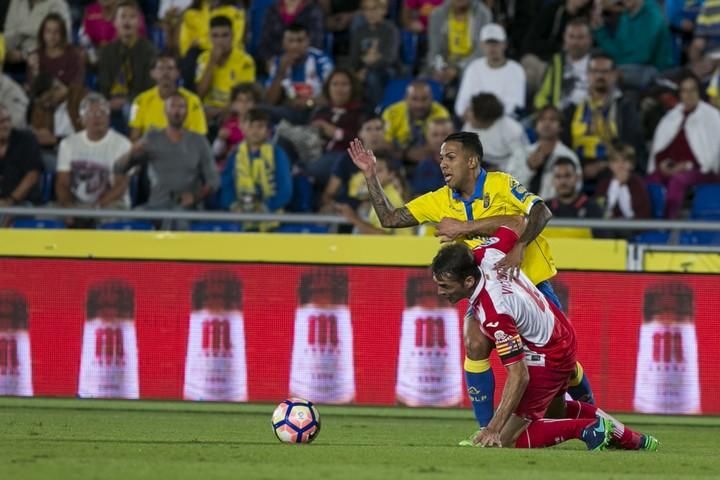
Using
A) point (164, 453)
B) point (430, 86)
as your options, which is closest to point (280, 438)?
point (164, 453)

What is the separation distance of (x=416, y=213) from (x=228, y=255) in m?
4.26

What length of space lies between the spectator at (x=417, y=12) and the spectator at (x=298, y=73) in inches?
58.6

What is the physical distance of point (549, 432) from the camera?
9.00 meters

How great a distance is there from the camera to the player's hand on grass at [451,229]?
9398 millimetres

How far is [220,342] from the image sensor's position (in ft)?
43.1

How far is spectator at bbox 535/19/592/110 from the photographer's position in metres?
17.1

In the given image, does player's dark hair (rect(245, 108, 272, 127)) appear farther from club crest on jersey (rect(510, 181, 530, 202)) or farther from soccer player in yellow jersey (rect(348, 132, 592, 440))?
club crest on jersey (rect(510, 181, 530, 202))

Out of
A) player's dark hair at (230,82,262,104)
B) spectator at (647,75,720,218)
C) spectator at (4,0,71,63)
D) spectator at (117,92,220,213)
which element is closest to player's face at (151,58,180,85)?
player's dark hair at (230,82,262,104)

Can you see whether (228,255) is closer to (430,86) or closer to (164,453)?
(430,86)

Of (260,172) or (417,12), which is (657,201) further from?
(417,12)

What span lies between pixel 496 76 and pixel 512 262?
25.8 ft

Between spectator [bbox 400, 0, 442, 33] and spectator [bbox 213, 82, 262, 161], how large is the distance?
8.48ft

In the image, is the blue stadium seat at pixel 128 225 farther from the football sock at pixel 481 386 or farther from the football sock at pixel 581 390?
the football sock at pixel 481 386

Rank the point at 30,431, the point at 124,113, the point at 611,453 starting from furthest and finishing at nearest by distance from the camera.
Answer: the point at 124,113 → the point at 30,431 → the point at 611,453
